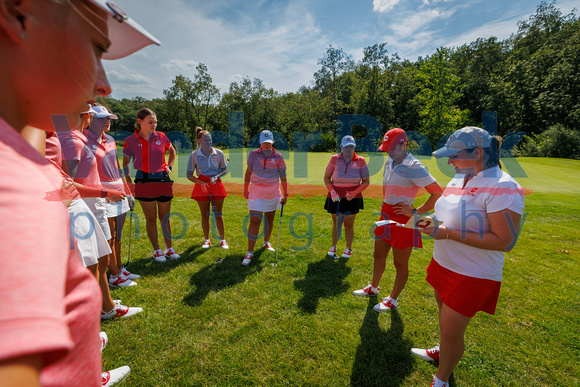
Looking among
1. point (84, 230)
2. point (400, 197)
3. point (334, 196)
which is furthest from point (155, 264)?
point (400, 197)

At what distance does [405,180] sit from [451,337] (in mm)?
2002

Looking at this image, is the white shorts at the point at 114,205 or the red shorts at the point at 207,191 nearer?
the white shorts at the point at 114,205

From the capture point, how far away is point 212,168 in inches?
225

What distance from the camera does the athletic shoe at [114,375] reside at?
2.68 m

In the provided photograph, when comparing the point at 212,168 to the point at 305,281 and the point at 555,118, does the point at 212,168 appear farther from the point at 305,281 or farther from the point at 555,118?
the point at 555,118

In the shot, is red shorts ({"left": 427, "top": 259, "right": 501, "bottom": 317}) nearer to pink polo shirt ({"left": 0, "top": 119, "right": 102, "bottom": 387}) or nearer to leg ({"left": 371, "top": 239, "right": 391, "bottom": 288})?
leg ({"left": 371, "top": 239, "right": 391, "bottom": 288})

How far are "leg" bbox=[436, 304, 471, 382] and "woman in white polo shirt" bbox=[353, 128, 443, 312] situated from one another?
1.29 m

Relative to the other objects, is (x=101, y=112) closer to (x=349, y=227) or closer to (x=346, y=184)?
(x=346, y=184)

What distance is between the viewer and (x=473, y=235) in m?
2.28

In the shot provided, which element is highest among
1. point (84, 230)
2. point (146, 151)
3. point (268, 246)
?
point (146, 151)

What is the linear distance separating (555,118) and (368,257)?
40.2 meters

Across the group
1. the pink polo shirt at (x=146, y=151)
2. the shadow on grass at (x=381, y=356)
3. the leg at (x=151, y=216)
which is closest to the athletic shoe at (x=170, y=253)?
the leg at (x=151, y=216)

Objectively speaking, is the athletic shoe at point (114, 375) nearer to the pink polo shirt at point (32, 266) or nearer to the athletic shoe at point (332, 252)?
the pink polo shirt at point (32, 266)

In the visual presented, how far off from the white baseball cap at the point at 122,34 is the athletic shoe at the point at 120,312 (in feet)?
12.9
